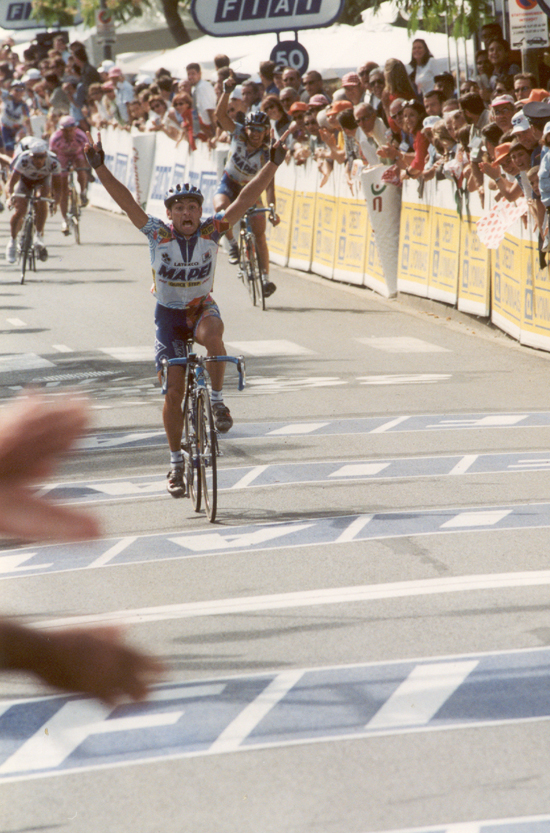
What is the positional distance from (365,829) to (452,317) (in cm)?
1324

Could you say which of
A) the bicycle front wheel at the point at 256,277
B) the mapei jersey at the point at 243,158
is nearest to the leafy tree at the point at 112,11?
the bicycle front wheel at the point at 256,277

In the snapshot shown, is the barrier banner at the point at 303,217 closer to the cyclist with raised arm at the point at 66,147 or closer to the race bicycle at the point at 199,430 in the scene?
the cyclist with raised arm at the point at 66,147

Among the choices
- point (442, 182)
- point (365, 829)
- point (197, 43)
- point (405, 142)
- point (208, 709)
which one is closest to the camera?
point (365, 829)

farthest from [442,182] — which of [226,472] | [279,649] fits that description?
[279,649]

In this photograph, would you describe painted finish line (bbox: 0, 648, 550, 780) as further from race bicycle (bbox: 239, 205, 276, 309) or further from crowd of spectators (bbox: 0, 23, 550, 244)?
race bicycle (bbox: 239, 205, 276, 309)

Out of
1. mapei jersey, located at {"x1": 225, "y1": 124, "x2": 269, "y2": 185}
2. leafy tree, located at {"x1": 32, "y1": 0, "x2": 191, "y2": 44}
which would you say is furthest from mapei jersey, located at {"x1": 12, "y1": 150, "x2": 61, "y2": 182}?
leafy tree, located at {"x1": 32, "y1": 0, "x2": 191, "y2": 44}

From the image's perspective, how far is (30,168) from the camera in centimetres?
1956

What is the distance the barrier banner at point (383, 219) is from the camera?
1798 centimetres

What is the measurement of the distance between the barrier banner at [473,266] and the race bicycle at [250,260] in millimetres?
2417

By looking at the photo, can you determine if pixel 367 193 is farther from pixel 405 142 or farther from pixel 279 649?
pixel 279 649

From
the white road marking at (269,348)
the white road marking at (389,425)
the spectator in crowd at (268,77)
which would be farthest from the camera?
the spectator in crowd at (268,77)

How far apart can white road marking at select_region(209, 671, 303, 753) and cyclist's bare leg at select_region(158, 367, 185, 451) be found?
346 cm

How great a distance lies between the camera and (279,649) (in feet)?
17.8

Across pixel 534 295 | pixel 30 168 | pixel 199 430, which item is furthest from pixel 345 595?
pixel 30 168
